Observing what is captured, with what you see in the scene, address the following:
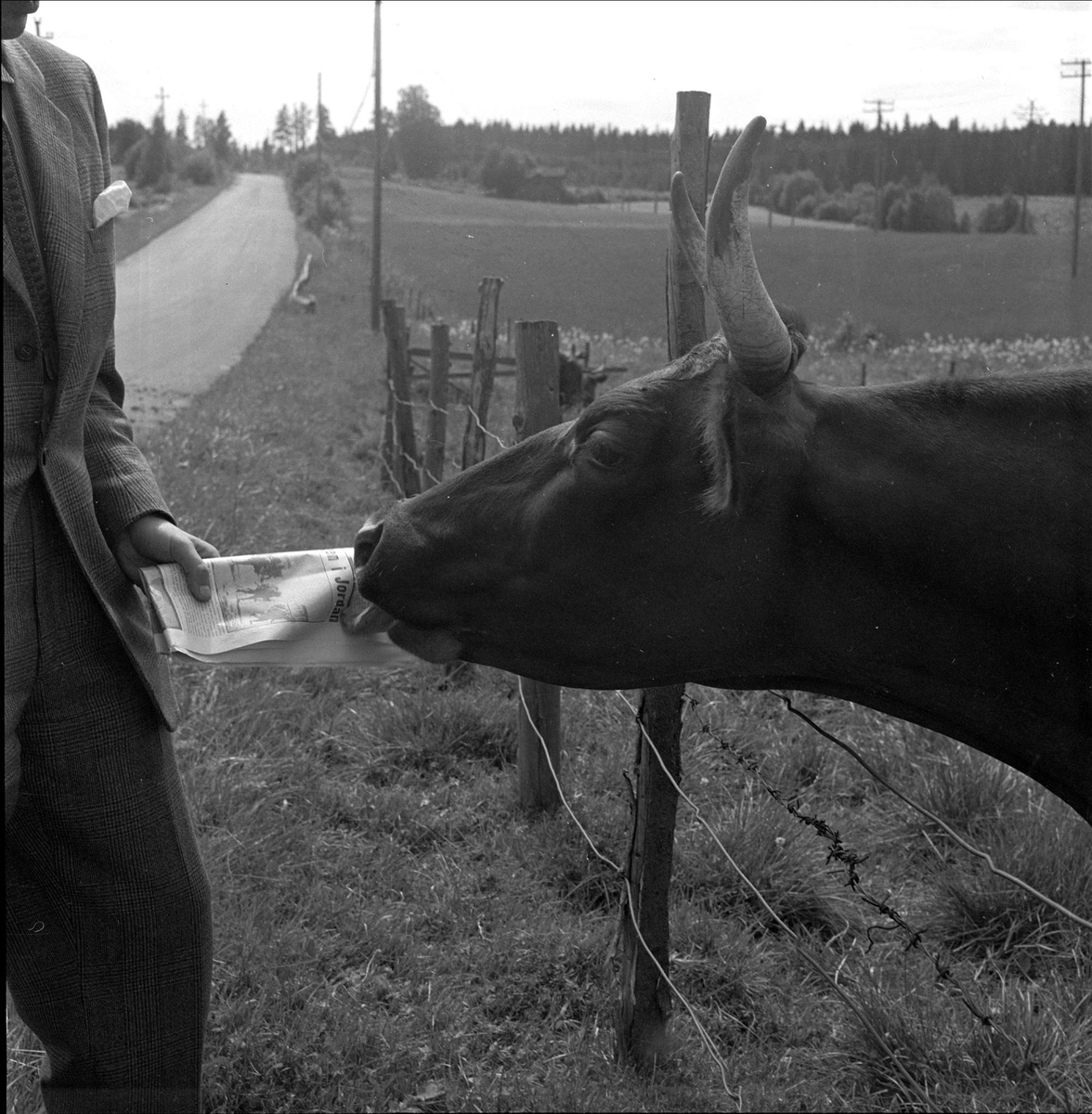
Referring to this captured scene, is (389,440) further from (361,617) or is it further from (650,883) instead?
(361,617)

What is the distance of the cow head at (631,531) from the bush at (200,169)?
21.1 metres

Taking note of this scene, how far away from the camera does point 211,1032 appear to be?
9.66 ft

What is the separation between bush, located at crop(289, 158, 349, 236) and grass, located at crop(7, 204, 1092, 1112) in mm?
14720

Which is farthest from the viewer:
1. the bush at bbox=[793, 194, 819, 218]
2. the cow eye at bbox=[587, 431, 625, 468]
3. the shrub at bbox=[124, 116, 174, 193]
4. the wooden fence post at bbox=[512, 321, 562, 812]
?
the shrub at bbox=[124, 116, 174, 193]

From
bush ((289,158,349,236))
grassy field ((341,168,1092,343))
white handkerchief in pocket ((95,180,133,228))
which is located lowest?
white handkerchief in pocket ((95,180,133,228))

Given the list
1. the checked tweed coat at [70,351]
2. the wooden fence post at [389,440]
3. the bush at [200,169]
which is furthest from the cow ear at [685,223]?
the bush at [200,169]

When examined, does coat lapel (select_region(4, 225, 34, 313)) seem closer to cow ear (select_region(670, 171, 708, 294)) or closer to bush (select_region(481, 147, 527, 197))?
cow ear (select_region(670, 171, 708, 294))

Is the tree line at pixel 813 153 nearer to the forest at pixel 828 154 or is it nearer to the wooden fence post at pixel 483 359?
the forest at pixel 828 154

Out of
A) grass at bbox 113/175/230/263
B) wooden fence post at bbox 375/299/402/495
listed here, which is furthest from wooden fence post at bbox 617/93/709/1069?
wooden fence post at bbox 375/299/402/495

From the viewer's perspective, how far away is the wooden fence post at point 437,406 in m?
7.08

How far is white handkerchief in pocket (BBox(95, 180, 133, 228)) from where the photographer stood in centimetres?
183

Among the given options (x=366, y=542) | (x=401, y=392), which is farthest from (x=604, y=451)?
(x=401, y=392)

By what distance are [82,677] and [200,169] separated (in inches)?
942

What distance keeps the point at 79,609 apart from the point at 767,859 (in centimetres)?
233
